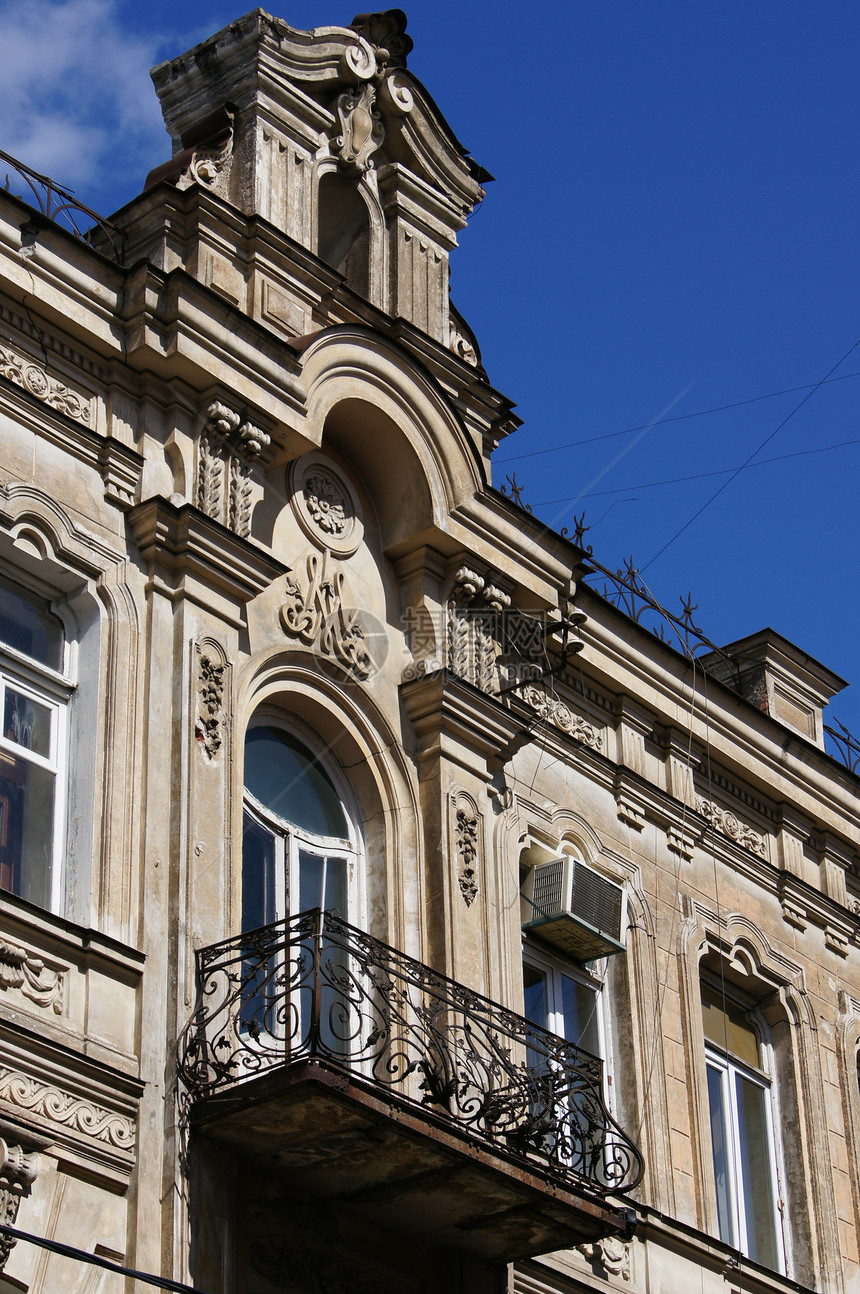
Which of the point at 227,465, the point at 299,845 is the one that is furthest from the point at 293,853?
the point at 227,465

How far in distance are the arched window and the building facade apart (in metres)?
0.02

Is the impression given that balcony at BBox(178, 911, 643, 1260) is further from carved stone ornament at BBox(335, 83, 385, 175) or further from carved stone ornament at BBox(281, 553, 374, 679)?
carved stone ornament at BBox(335, 83, 385, 175)

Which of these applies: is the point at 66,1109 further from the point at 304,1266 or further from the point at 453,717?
the point at 453,717

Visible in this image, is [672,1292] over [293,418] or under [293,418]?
under

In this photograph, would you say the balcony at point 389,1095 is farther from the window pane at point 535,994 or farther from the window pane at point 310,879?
the window pane at point 535,994

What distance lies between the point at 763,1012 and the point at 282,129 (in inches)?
260

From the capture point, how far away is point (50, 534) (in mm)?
12109

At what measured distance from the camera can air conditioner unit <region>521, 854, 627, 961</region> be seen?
564 inches

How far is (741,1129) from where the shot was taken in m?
15.7

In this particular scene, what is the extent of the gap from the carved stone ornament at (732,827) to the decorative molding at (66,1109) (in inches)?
252

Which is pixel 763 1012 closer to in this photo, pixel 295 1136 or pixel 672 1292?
pixel 672 1292

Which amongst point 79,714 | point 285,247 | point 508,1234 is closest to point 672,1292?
point 508,1234

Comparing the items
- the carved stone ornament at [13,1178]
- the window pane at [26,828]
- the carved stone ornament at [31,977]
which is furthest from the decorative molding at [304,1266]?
the window pane at [26,828]

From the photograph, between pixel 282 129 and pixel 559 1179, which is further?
pixel 282 129
